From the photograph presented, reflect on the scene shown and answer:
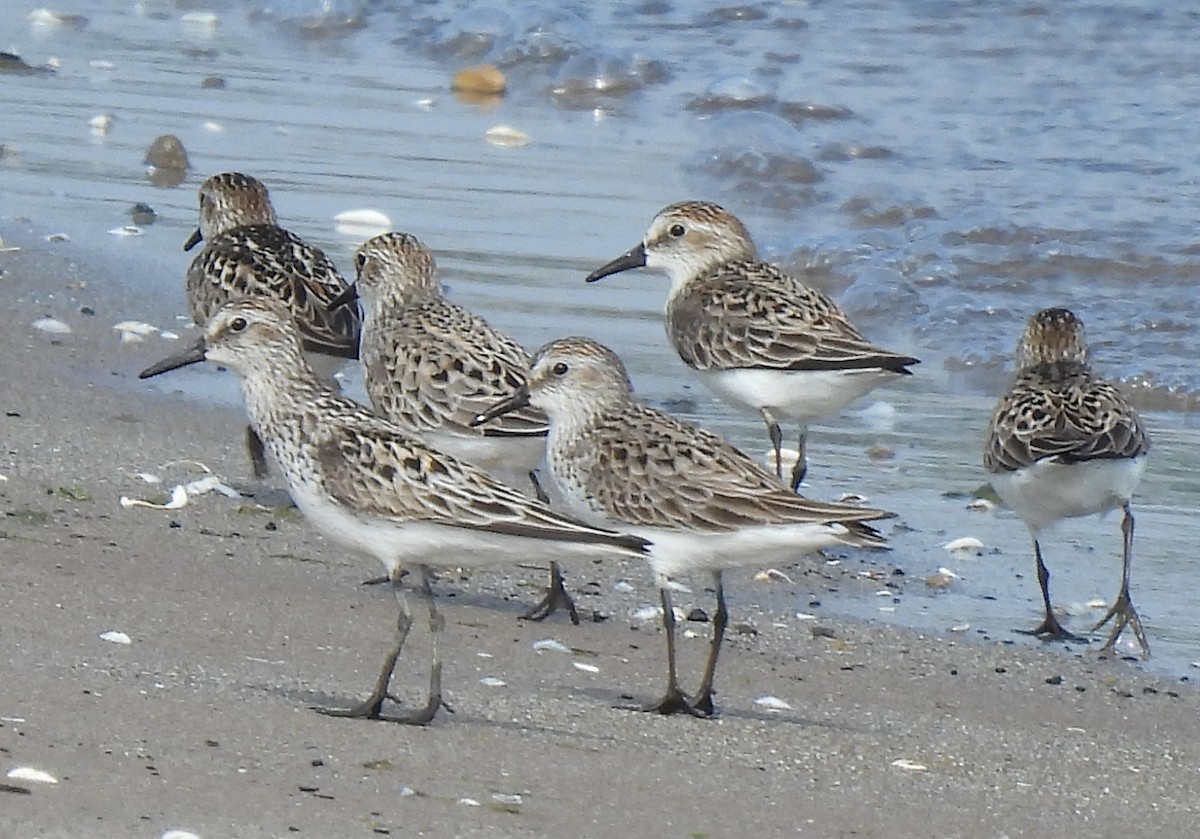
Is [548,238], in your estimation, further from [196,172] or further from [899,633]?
[899,633]

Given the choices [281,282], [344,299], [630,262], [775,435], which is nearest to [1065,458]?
[775,435]

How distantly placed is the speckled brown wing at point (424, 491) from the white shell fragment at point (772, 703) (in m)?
0.74

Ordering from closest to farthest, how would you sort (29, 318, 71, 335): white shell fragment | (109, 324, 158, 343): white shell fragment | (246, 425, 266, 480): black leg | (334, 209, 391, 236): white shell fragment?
(246, 425, 266, 480): black leg
(29, 318, 71, 335): white shell fragment
(109, 324, 158, 343): white shell fragment
(334, 209, 391, 236): white shell fragment

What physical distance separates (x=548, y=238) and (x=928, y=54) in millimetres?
4806

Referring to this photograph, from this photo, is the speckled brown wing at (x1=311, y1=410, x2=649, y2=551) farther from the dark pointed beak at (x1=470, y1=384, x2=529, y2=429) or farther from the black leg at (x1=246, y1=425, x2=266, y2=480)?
the black leg at (x1=246, y1=425, x2=266, y2=480)

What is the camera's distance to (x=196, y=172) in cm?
1066

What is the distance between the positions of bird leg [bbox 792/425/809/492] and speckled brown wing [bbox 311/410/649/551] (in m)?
2.33

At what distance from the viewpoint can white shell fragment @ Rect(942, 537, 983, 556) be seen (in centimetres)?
698

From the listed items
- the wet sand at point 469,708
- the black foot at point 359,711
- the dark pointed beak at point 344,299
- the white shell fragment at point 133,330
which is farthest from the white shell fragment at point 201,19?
the black foot at point 359,711

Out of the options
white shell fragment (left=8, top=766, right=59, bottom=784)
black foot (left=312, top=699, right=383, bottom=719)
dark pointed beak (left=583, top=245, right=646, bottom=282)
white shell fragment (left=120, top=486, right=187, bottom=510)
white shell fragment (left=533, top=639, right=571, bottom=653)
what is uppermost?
dark pointed beak (left=583, top=245, right=646, bottom=282)

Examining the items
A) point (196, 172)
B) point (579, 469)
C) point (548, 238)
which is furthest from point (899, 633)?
point (196, 172)

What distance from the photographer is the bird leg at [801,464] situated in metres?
7.38

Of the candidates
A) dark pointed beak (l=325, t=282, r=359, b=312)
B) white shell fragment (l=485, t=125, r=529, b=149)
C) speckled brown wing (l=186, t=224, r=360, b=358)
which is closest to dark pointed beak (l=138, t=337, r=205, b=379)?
speckled brown wing (l=186, t=224, r=360, b=358)

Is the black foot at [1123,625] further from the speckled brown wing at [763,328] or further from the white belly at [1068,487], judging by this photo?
the speckled brown wing at [763,328]
